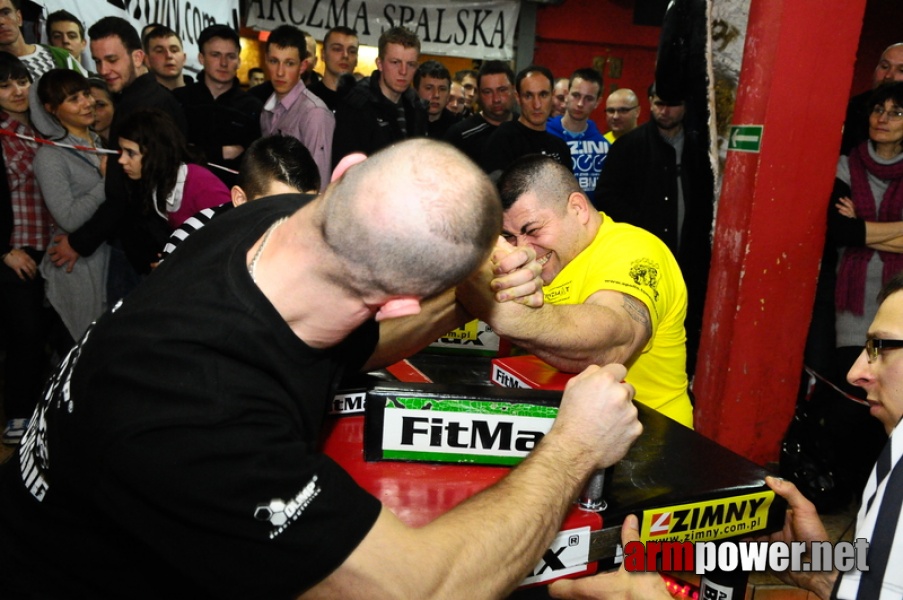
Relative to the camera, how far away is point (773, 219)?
353 centimetres

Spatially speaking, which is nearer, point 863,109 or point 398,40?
point 863,109

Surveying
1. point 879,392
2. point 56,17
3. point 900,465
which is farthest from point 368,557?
point 56,17

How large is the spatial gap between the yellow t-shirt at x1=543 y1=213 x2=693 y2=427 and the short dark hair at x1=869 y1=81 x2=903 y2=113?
5.98ft

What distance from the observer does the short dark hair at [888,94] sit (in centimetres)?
357

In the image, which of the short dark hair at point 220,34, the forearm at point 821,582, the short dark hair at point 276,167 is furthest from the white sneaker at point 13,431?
the forearm at point 821,582

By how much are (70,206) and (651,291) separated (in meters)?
3.11

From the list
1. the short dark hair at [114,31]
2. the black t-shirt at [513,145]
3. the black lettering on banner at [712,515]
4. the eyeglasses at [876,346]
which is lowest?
the black lettering on banner at [712,515]

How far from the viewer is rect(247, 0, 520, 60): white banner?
10375 millimetres

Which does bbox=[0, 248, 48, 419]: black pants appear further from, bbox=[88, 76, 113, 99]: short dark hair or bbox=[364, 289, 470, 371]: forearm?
bbox=[364, 289, 470, 371]: forearm

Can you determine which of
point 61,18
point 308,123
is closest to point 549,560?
point 308,123

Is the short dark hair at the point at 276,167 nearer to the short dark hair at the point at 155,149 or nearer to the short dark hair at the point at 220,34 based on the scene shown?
the short dark hair at the point at 155,149

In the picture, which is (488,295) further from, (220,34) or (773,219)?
(220,34)

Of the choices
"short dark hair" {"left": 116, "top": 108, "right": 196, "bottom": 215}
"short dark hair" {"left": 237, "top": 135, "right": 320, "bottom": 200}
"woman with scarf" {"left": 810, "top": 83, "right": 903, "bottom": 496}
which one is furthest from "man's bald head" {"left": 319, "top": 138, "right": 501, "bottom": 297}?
"woman with scarf" {"left": 810, "top": 83, "right": 903, "bottom": 496}

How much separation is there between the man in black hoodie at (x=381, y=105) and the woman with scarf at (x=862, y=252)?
253 cm
